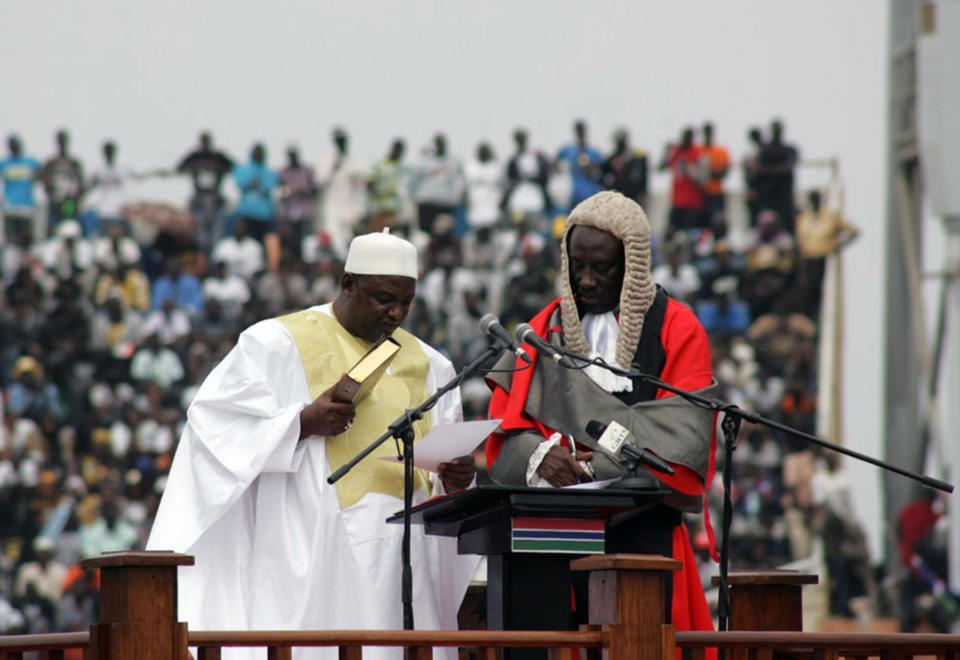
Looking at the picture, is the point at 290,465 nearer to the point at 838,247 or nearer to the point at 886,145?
the point at 838,247

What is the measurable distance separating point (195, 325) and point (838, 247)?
865 cm

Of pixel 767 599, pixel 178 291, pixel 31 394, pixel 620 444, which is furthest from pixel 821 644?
pixel 178 291

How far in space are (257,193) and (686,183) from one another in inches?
225

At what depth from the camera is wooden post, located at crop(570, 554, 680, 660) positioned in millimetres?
5051

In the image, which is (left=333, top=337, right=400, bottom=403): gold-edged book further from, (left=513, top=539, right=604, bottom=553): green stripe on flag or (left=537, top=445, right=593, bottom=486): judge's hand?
(left=513, top=539, right=604, bottom=553): green stripe on flag

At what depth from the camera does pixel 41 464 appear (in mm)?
19766

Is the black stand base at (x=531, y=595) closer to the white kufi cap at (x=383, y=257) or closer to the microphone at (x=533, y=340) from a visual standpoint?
the microphone at (x=533, y=340)

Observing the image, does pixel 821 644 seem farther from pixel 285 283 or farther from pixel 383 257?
pixel 285 283

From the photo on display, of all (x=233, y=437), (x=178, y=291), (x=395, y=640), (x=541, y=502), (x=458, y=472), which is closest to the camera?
(x=395, y=640)

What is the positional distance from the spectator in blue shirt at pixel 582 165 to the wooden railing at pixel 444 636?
17.8 m

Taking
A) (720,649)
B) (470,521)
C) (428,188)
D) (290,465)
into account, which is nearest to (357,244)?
(290,465)

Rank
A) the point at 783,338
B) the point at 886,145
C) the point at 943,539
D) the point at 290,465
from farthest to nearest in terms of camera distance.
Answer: the point at 886,145, the point at 783,338, the point at 943,539, the point at 290,465

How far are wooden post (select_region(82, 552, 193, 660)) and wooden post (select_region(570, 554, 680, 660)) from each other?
3.95 ft

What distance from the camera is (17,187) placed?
923 inches
